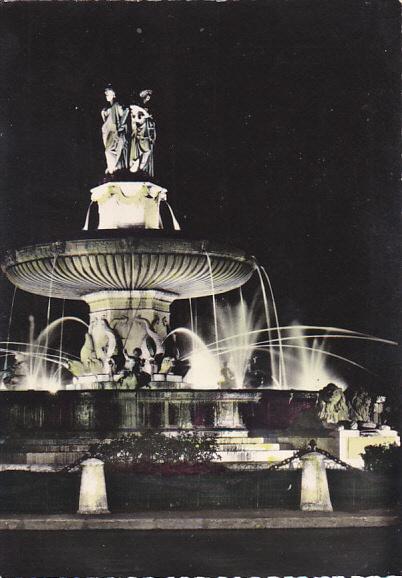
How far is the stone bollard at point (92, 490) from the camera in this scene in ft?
45.3

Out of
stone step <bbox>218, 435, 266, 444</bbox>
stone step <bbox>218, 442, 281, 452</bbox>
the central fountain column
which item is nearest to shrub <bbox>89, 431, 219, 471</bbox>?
stone step <bbox>218, 442, 281, 452</bbox>

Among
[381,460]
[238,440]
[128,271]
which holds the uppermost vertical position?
[128,271]

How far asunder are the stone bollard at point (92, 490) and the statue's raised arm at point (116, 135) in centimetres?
896

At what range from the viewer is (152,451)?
53.3 feet

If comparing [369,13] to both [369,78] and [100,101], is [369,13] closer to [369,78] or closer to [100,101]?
[369,78]

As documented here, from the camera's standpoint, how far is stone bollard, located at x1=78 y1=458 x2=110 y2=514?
1380cm

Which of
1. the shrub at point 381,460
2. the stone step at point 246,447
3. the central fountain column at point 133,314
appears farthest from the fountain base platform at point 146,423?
the central fountain column at point 133,314

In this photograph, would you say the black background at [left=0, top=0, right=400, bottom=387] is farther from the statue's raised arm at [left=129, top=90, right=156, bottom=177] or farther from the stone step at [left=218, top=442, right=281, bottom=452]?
the stone step at [left=218, top=442, right=281, bottom=452]

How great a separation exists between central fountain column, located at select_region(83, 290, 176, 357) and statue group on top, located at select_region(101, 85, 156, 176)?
96.9 inches

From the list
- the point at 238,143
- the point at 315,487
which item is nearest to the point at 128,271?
the point at 315,487

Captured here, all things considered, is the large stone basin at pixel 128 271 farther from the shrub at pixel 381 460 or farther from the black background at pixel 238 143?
the black background at pixel 238 143

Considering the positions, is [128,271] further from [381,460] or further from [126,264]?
[381,460]

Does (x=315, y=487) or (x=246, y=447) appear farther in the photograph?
(x=246, y=447)

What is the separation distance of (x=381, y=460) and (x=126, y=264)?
19.7ft
